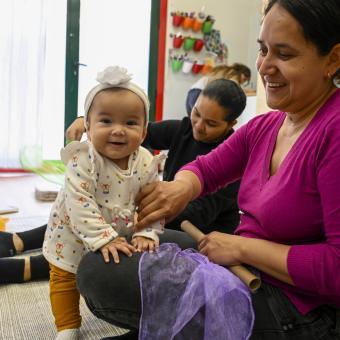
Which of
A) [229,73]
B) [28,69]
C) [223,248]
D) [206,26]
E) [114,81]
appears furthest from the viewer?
[206,26]

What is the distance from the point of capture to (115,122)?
1032mm

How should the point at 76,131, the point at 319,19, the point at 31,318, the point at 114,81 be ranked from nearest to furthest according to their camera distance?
1. the point at 319,19
2. the point at 114,81
3. the point at 31,318
4. the point at 76,131

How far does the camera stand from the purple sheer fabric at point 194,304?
0.82 m

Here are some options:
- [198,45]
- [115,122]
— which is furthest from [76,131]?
Result: [198,45]

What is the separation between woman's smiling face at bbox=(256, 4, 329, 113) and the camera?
832mm

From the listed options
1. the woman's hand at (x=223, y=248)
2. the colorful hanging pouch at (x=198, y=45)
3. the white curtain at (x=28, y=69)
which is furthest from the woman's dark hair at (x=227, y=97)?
the colorful hanging pouch at (x=198, y=45)

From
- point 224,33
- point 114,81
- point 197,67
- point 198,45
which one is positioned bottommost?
point 114,81

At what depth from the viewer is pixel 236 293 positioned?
836 millimetres

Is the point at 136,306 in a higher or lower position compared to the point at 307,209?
lower

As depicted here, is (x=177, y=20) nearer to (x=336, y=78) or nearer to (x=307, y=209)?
(x=336, y=78)

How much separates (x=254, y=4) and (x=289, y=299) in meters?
4.45

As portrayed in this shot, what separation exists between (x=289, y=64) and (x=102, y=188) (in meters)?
0.54

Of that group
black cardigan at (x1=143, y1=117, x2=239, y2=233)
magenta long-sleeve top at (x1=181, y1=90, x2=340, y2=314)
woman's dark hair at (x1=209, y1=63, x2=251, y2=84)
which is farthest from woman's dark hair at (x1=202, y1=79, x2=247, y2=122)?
woman's dark hair at (x1=209, y1=63, x2=251, y2=84)

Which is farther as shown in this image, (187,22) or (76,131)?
(187,22)
